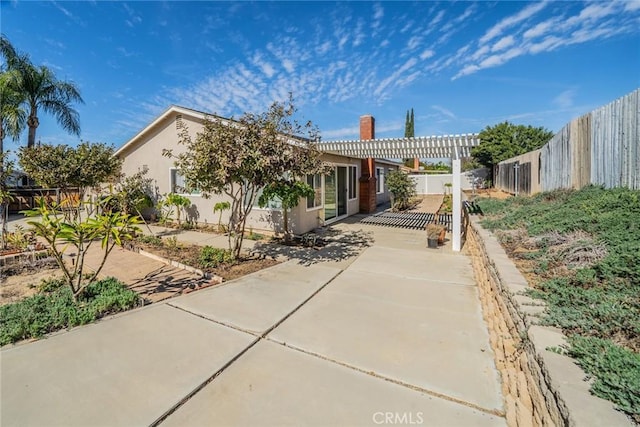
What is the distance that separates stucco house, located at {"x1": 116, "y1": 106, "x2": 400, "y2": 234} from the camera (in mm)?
9984

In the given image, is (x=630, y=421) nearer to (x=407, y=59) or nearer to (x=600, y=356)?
(x=600, y=356)

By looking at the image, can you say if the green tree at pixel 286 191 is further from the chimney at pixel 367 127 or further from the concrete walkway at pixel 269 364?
the chimney at pixel 367 127

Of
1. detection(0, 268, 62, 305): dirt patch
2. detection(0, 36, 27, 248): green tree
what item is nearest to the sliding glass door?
detection(0, 268, 62, 305): dirt patch

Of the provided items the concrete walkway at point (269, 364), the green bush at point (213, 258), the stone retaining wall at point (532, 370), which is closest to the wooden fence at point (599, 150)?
the stone retaining wall at point (532, 370)

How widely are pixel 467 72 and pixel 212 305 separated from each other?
38.7ft

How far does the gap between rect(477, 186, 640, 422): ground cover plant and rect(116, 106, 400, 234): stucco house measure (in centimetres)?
609

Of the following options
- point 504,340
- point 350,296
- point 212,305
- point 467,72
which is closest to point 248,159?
point 212,305

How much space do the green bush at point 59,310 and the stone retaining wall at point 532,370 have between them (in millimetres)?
4973

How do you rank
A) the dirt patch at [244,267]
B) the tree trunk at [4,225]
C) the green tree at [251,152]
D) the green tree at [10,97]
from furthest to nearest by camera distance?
the green tree at [10,97] → the tree trunk at [4,225] → the dirt patch at [244,267] → the green tree at [251,152]

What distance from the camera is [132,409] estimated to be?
235 cm

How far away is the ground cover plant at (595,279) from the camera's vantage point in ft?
6.58

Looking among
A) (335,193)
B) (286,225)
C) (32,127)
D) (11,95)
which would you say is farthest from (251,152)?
(32,127)

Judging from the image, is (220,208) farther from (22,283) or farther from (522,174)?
(522,174)

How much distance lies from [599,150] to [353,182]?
28.7 feet
